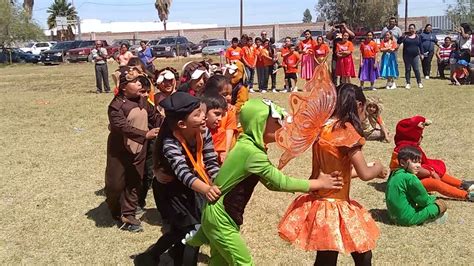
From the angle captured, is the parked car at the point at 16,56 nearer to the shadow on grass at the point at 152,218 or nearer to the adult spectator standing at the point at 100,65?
the adult spectator standing at the point at 100,65

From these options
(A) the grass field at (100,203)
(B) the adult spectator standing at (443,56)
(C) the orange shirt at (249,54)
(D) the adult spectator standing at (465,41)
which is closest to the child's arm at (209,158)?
(A) the grass field at (100,203)

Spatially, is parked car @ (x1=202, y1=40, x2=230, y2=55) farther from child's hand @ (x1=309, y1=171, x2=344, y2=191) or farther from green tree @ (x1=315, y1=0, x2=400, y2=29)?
child's hand @ (x1=309, y1=171, x2=344, y2=191)

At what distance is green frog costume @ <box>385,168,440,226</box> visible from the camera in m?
5.12

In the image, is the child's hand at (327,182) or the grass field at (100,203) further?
the grass field at (100,203)

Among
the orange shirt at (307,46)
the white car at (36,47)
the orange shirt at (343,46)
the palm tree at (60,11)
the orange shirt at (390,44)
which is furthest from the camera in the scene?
the palm tree at (60,11)

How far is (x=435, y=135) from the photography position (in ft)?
30.1

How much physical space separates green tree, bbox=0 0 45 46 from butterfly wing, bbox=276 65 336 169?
42.5 m

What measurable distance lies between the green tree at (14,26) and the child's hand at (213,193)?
1670 inches

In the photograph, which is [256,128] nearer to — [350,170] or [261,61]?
[350,170]

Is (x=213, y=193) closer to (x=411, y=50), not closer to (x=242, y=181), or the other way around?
(x=242, y=181)

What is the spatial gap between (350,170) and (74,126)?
9.06 meters

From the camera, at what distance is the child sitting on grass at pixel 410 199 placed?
5.12 metres

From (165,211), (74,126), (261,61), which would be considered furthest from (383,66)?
(165,211)

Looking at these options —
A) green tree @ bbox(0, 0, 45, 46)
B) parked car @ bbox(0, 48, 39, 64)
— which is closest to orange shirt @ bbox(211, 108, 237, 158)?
parked car @ bbox(0, 48, 39, 64)
